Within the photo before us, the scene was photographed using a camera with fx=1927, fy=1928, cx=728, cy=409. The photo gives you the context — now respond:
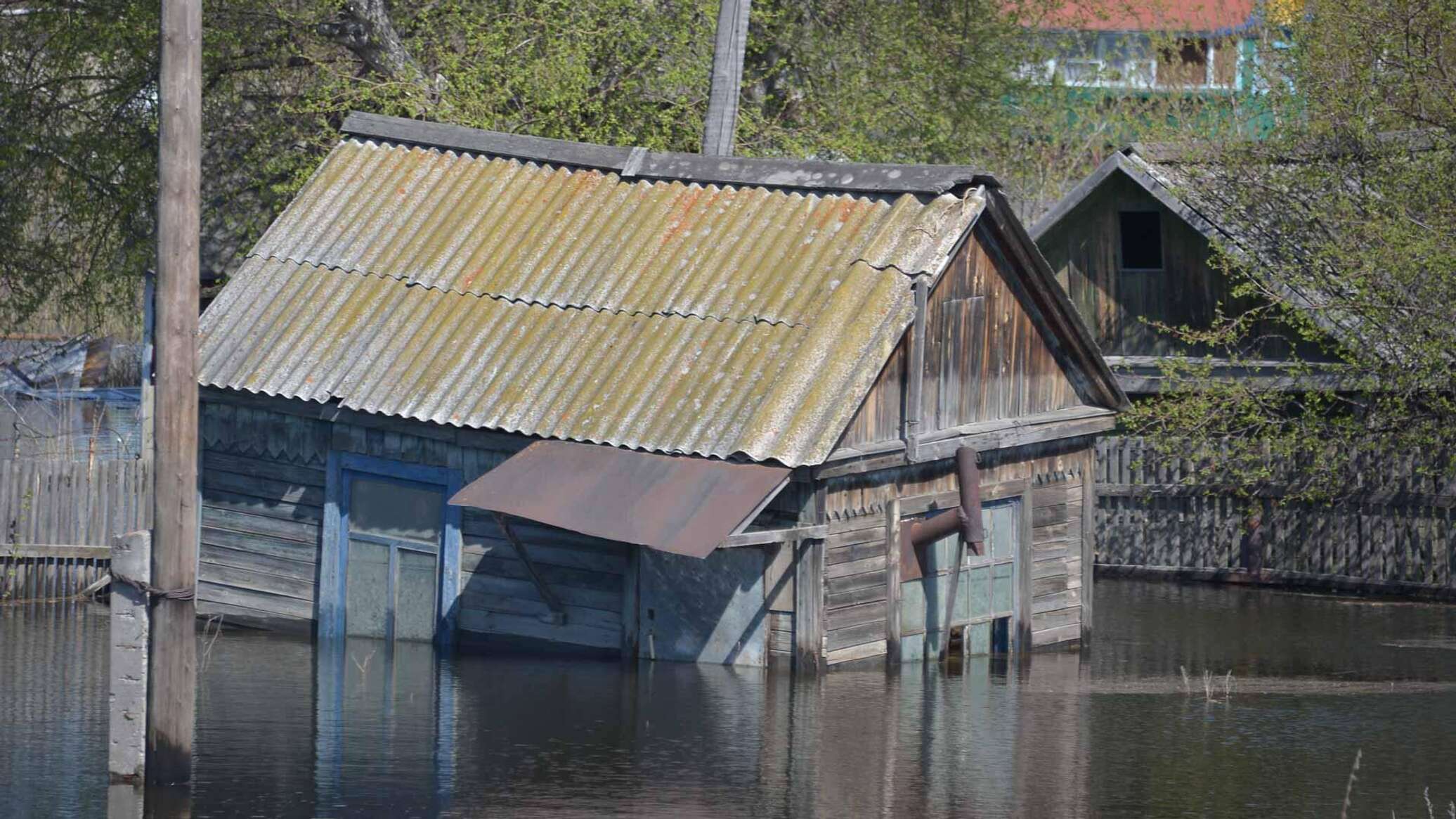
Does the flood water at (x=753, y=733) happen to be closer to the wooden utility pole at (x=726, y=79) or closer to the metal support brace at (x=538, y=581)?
the metal support brace at (x=538, y=581)

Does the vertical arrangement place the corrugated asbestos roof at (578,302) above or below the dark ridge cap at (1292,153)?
below

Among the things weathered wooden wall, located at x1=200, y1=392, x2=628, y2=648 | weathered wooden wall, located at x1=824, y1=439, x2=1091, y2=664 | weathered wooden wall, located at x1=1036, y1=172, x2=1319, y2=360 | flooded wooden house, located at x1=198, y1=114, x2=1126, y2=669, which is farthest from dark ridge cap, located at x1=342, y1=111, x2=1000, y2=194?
weathered wooden wall, located at x1=1036, y1=172, x2=1319, y2=360

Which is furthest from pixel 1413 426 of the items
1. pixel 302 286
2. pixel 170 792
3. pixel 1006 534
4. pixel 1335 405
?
pixel 170 792

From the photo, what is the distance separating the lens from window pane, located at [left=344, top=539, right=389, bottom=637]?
58.6 ft

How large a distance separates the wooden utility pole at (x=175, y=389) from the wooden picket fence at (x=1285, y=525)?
1426 cm

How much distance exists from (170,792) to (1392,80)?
16.4 meters

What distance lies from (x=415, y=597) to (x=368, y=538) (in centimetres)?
73

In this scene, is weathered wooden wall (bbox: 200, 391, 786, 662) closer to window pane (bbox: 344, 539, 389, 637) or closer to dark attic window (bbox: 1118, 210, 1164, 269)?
window pane (bbox: 344, 539, 389, 637)

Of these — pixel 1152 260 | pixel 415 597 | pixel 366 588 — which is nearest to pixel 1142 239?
pixel 1152 260

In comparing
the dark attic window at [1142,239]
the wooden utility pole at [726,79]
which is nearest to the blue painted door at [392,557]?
the wooden utility pole at [726,79]

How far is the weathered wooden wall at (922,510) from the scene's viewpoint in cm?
1605

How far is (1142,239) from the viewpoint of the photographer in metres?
26.0

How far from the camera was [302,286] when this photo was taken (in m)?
18.7

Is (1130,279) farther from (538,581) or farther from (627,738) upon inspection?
(627,738)
